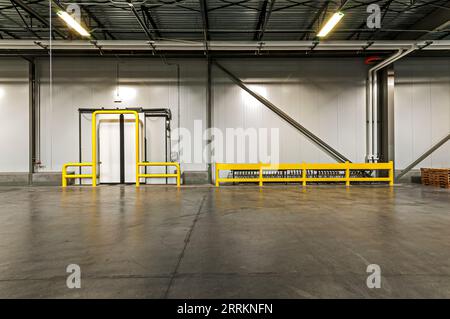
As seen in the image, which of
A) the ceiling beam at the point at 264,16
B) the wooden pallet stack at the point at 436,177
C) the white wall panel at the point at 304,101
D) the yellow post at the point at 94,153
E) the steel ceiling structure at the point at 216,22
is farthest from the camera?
the white wall panel at the point at 304,101

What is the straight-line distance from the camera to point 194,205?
6.68m

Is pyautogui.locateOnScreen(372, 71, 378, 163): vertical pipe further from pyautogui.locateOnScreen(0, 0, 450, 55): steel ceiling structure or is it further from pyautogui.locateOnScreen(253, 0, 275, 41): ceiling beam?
pyautogui.locateOnScreen(253, 0, 275, 41): ceiling beam

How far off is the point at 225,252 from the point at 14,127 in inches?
528

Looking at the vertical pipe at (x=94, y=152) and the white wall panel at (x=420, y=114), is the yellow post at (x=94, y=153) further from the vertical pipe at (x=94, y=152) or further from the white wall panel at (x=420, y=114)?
the white wall panel at (x=420, y=114)

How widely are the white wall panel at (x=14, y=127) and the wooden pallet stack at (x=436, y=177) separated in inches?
699

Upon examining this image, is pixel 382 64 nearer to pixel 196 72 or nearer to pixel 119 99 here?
pixel 196 72

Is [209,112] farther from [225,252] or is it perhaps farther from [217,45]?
[225,252]

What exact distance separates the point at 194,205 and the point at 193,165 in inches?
239

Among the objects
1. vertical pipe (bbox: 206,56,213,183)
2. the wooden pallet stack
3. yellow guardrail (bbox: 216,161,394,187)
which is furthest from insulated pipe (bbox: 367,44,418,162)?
vertical pipe (bbox: 206,56,213,183)

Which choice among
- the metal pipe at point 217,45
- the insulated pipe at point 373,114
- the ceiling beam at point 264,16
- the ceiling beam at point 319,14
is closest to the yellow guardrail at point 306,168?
the insulated pipe at point 373,114

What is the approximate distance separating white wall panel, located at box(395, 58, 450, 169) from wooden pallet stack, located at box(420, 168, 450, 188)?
92cm

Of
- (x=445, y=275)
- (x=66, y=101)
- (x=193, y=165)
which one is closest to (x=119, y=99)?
(x=66, y=101)

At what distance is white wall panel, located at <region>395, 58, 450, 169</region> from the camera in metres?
12.6

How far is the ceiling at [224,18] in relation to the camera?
9.50 m
